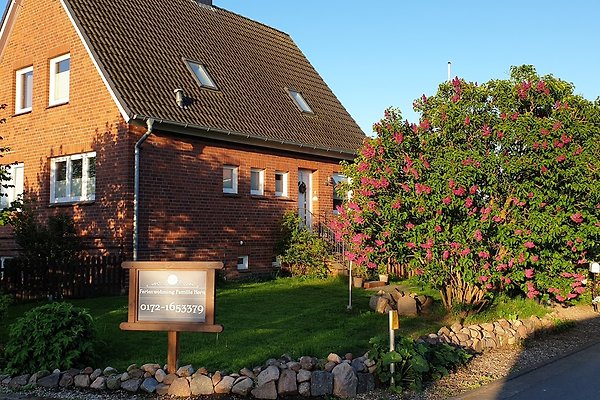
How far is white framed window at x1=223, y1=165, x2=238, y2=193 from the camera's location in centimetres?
1850

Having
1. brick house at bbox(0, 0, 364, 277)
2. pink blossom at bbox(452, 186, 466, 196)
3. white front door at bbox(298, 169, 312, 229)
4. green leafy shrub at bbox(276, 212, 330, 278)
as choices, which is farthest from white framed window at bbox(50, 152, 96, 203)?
pink blossom at bbox(452, 186, 466, 196)

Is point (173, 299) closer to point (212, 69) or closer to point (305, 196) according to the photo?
point (212, 69)

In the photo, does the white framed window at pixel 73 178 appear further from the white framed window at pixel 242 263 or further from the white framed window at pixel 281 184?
the white framed window at pixel 281 184

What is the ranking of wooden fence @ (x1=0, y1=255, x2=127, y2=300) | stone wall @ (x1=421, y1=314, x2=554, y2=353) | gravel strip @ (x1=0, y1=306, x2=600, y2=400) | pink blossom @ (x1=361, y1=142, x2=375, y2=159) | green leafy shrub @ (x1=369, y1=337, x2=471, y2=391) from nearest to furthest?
gravel strip @ (x1=0, y1=306, x2=600, y2=400)
green leafy shrub @ (x1=369, y1=337, x2=471, y2=391)
stone wall @ (x1=421, y1=314, x2=554, y2=353)
pink blossom @ (x1=361, y1=142, x2=375, y2=159)
wooden fence @ (x1=0, y1=255, x2=127, y2=300)

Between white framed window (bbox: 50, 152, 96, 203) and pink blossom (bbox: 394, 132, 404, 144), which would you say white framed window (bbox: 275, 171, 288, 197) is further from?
pink blossom (bbox: 394, 132, 404, 144)

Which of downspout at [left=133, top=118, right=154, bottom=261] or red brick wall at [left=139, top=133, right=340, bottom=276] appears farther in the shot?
red brick wall at [left=139, top=133, right=340, bottom=276]

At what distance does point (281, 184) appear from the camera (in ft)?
67.1

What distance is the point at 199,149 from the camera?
1745 cm

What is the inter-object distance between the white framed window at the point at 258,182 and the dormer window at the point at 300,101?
329 cm

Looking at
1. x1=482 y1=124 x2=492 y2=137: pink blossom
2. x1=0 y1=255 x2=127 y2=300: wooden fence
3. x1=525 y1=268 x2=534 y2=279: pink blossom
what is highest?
x1=482 y1=124 x2=492 y2=137: pink blossom

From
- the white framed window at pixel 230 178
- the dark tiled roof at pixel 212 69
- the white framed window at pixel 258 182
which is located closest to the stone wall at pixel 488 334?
the dark tiled roof at pixel 212 69

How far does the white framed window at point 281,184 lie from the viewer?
20.3 m

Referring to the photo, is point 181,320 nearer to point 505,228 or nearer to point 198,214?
point 505,228

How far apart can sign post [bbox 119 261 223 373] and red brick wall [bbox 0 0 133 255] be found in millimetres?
8305
